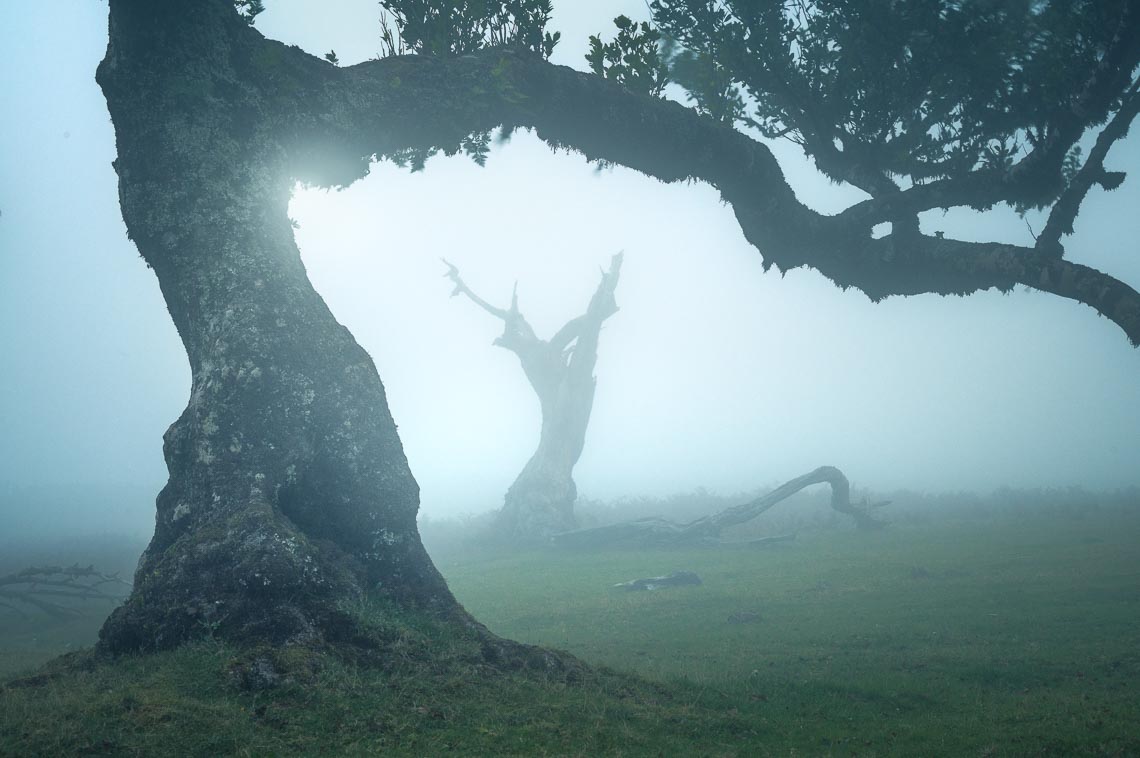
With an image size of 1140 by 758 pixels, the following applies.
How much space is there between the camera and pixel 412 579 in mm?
8188

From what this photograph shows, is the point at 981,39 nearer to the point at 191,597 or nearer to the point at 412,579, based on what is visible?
the point at 412,579

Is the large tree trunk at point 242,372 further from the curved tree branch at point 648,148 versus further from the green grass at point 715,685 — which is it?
the curved tree branch at point 648,148

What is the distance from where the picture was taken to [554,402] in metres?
Answer: 37.8


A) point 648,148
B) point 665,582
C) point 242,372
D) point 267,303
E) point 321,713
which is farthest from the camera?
point 665,582

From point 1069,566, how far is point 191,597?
20.4m

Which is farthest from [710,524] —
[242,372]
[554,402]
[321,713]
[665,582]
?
[321,713]

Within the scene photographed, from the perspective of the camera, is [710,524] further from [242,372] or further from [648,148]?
[242,372]

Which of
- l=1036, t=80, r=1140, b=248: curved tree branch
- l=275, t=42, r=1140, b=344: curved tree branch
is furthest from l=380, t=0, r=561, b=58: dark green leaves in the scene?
l=1036, t=80, r=1140, b=248: curved tree branch

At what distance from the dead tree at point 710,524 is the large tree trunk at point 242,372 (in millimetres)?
21133

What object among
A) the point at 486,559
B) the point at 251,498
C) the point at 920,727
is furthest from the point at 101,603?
the point at 920,727

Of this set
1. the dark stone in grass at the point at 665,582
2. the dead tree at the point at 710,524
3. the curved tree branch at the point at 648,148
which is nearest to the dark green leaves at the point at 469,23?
the curved tree branch at the point at 648,148

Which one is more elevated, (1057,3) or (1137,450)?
(1057,3)

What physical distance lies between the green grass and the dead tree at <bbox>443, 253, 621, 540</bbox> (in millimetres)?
14961

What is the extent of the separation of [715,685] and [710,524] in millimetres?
19623
